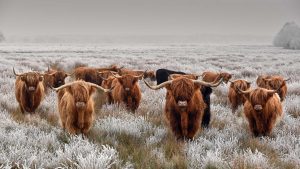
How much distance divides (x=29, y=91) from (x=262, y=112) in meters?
4.77

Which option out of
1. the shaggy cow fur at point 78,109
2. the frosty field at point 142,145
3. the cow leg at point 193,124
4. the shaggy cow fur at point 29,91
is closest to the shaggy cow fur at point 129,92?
the frosty field at point 142,145

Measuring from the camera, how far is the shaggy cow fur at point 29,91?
27.1ft

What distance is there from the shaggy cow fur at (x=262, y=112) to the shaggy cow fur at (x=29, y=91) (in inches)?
173

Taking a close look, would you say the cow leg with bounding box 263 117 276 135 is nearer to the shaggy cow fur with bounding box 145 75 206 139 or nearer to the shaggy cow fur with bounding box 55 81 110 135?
the shaggy cow fur with bounding box 145 75 206 139

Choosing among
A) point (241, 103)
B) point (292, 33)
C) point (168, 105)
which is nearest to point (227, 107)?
point (241, 103)

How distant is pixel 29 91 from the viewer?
834 centimetres

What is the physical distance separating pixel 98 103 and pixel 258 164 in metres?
6.50

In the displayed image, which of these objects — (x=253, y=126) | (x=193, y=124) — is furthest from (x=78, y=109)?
(x=253, y=126)

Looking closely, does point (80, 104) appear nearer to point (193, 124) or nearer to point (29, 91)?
point (193, 124)

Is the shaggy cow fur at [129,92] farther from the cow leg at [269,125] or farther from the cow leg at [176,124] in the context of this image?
the cow leg at [269,125]

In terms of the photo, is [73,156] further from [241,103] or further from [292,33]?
[292,33]

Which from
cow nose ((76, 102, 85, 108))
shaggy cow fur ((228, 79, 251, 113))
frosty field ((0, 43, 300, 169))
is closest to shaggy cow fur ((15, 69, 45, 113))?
frosty field ((0, 43, 300, 169))

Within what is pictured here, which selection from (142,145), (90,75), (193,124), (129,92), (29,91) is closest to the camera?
(142,145)

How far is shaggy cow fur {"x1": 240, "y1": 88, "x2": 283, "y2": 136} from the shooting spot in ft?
22.1
